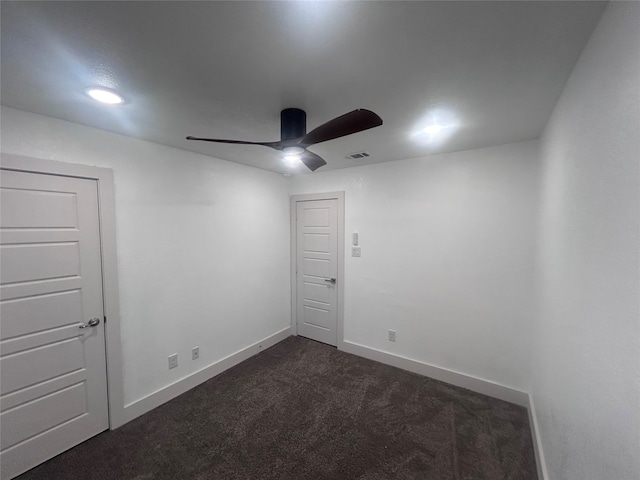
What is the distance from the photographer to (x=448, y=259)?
2777mm

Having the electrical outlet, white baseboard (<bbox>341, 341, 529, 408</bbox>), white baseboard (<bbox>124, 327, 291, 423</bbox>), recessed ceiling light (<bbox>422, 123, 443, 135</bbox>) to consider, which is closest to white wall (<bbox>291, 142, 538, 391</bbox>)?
white baseboard (<bbox>341, 341, 529, 408</bbox>)

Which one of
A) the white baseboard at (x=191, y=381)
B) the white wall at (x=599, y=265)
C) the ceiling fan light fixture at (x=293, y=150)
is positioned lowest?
the white baseboard at (x=191, y=381)

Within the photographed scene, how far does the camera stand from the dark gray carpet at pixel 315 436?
1795 mm

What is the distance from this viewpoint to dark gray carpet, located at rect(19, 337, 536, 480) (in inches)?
70.7

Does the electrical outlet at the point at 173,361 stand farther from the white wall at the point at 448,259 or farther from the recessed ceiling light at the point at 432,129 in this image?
the recessed ceiling light at the point at 432,129

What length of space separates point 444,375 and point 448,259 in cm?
129

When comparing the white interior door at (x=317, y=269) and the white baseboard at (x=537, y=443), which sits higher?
the white interior door at (x=317, y=269)

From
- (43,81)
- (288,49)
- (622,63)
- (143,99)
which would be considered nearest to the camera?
(622,63)

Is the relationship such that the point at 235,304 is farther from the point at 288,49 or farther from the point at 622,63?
the point at 622,63

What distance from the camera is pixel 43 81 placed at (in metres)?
1.40

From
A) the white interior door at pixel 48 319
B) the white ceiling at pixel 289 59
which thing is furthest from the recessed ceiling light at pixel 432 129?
the white interior door at pixel 48 319

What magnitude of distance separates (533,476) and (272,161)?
3554 millimetres

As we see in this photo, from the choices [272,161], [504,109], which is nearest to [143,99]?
[272,161]

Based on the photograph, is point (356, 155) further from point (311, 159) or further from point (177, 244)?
point (177, 244)
